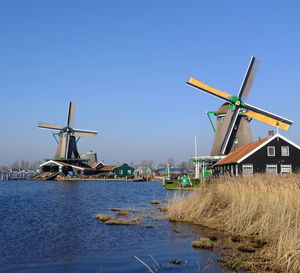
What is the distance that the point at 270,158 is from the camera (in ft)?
108

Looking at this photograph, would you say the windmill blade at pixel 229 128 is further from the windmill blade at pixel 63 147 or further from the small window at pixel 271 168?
the windmill blade at pixel 63 147

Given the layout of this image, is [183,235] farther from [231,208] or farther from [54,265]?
[54,265]

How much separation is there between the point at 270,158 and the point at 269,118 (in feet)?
26.7

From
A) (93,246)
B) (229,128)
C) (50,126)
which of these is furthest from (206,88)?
(50,126)

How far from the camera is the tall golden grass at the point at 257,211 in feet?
27.8

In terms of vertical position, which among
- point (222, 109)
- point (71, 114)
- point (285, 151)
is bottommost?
point (285, 151)

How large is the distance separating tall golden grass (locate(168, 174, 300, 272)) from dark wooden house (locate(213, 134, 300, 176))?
16378mm

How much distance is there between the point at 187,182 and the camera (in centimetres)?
3472

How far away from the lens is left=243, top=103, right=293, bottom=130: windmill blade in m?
39.2

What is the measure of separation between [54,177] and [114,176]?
15967 millimetres

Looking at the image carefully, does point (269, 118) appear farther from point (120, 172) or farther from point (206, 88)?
point (120, 172)

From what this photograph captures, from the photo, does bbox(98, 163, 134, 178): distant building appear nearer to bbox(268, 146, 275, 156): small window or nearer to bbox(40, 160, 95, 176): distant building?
bbox(40, 160, 95, 176): distant building

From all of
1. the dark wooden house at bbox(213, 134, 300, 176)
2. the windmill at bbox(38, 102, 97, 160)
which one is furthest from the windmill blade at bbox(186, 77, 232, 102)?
the windmill at bbox(38, 102, 97, 160)

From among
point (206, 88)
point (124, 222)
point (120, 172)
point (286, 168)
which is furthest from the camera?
point (120, 172)
